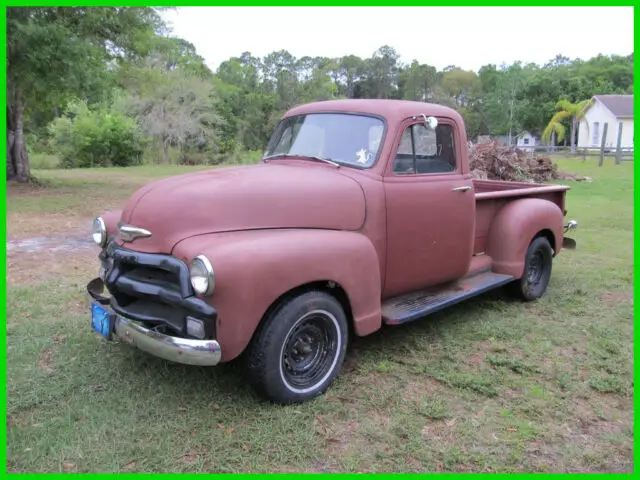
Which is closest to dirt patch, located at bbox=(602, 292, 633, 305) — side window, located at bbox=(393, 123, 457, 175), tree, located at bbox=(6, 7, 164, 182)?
side window, located at bbox=(393, 123, 457, 175)

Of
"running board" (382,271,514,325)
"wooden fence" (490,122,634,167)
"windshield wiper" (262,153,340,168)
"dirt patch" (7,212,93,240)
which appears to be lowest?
"dirt patch" (7,212,93,240)

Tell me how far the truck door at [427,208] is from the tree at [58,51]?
9753 millimetres

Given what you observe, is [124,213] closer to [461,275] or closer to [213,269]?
[213,269]

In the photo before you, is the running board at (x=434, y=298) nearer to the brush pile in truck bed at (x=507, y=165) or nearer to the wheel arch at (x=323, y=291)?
the wheel arch at (x=323, y=291)

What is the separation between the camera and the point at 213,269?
2932mm

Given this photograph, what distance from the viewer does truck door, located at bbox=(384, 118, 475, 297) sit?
4098 millimetres

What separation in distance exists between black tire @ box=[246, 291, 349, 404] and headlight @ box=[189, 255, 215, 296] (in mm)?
478

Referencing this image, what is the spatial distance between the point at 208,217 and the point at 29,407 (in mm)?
1664

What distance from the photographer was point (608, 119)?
1751 inches

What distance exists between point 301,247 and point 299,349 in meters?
0.71

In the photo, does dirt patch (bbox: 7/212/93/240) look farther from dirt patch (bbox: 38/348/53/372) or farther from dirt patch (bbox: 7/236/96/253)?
dirt patch (bbox: 38/348/53/372)

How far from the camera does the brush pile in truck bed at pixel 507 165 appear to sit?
1589 centimetres

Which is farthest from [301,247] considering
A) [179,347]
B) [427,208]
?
[427,208]

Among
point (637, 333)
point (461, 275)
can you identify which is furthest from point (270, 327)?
point (637, 333)
